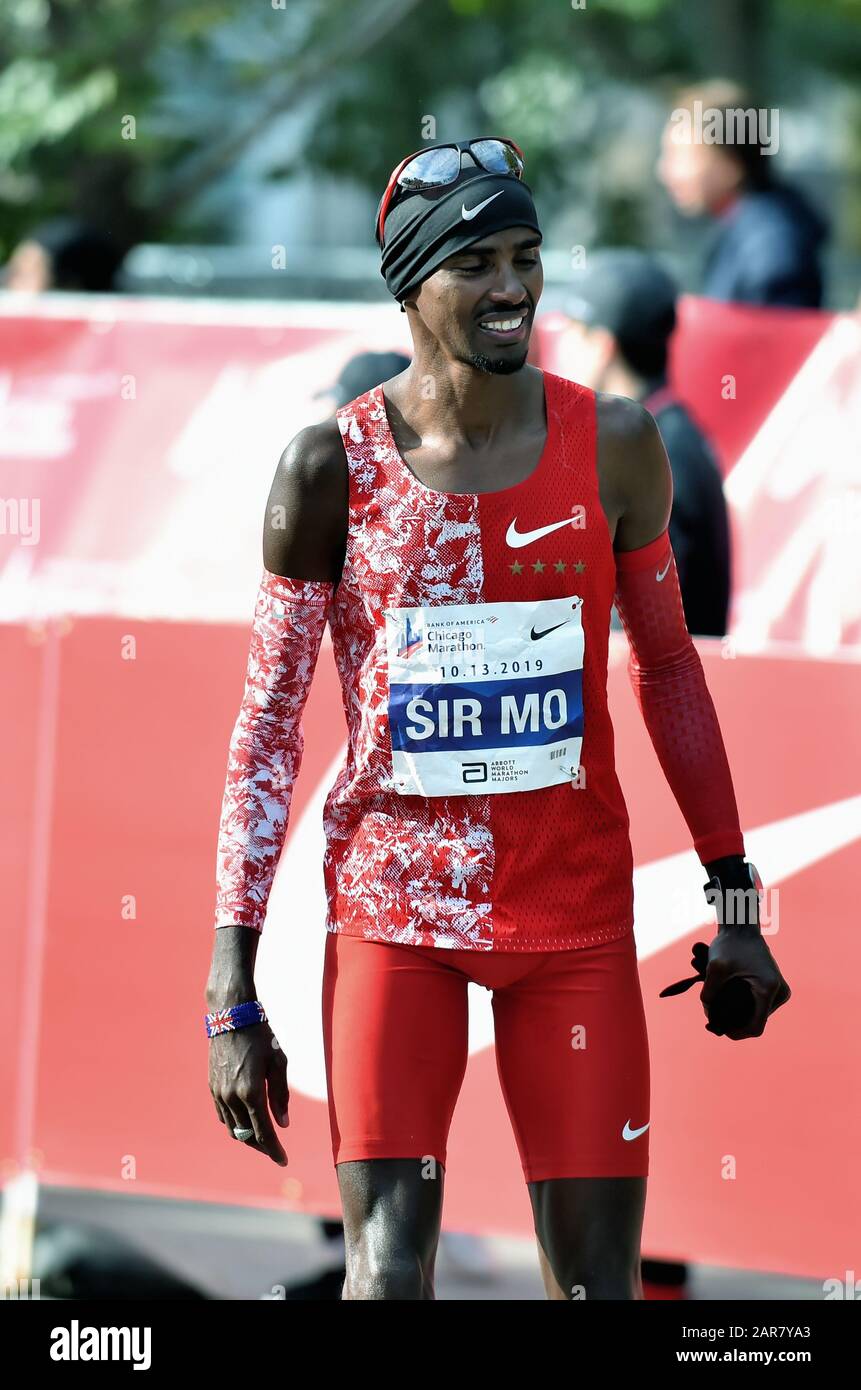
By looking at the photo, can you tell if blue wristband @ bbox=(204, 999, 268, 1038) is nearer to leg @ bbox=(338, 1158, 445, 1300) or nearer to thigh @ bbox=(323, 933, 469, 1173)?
thigh @ bbox=(323, 933, 469, 1173)

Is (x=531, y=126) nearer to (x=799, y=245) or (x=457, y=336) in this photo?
(x=799, y=245)

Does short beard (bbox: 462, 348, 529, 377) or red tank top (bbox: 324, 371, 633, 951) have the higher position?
short beard (bbox: 462, 348, 529, 377)

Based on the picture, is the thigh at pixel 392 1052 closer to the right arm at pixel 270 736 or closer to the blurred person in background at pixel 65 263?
the right arm at pixel 270 736

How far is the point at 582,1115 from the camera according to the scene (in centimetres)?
320

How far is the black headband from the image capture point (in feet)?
10.3

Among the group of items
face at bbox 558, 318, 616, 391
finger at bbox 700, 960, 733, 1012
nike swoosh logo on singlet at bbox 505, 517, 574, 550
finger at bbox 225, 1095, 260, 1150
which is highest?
face at bbox 558, 318, 616, 391

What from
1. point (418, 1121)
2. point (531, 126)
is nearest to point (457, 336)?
point (418, 1121)

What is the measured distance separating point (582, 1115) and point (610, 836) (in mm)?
469


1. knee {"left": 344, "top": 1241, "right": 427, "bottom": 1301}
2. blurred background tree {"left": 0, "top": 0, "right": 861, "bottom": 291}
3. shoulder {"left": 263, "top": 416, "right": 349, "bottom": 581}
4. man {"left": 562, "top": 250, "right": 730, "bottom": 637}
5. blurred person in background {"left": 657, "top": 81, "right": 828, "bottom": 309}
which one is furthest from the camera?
blurred background tree {"left": 0, "top": 0, "right": 861, "bottom": 291}

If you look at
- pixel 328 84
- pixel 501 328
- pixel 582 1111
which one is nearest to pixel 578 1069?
pixel 582 1111

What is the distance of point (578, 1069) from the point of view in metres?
3.21

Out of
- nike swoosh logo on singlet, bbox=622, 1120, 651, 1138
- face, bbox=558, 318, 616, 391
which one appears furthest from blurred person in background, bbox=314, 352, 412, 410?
nike swoosh logo on singlet, bbox=622, 1120, 651, 1138

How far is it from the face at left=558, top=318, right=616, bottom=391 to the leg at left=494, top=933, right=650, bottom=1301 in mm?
2554

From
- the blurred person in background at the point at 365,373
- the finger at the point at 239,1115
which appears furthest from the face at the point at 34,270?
the finger at the point at 239,1115
